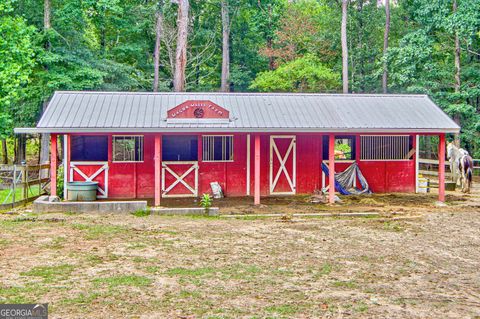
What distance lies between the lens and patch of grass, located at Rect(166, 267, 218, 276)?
5.85 metres

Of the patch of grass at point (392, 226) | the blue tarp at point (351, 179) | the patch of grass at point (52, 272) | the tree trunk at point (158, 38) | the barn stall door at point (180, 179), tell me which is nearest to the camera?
the patch of grass at point (52, 272)

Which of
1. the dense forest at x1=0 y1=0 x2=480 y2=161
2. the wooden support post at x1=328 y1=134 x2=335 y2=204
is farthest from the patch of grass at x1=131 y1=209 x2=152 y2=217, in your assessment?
the dense forest at x1=0 y1=0 x2=480 y2=161

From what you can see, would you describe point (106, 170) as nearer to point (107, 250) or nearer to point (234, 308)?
point (107, 250)

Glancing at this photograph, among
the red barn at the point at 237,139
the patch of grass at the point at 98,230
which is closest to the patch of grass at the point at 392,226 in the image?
the red barn at the point at 237,139

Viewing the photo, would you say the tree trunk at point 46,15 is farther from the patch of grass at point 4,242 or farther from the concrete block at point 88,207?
the patch of grass at point 4,242

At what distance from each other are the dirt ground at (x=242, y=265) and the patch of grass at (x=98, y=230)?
25mm

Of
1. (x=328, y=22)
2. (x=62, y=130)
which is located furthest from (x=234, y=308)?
(x=328, y=22)

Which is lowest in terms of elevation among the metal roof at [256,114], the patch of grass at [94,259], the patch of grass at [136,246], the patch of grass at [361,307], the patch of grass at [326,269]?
the patch of grass at [361,307]

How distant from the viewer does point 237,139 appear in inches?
539

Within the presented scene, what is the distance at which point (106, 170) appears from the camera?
13055mm

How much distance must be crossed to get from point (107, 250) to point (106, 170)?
6296 millimetres

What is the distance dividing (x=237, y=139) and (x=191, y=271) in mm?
8007

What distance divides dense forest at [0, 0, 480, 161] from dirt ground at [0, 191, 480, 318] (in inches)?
352

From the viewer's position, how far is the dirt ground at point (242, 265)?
Answer: 185 inches
